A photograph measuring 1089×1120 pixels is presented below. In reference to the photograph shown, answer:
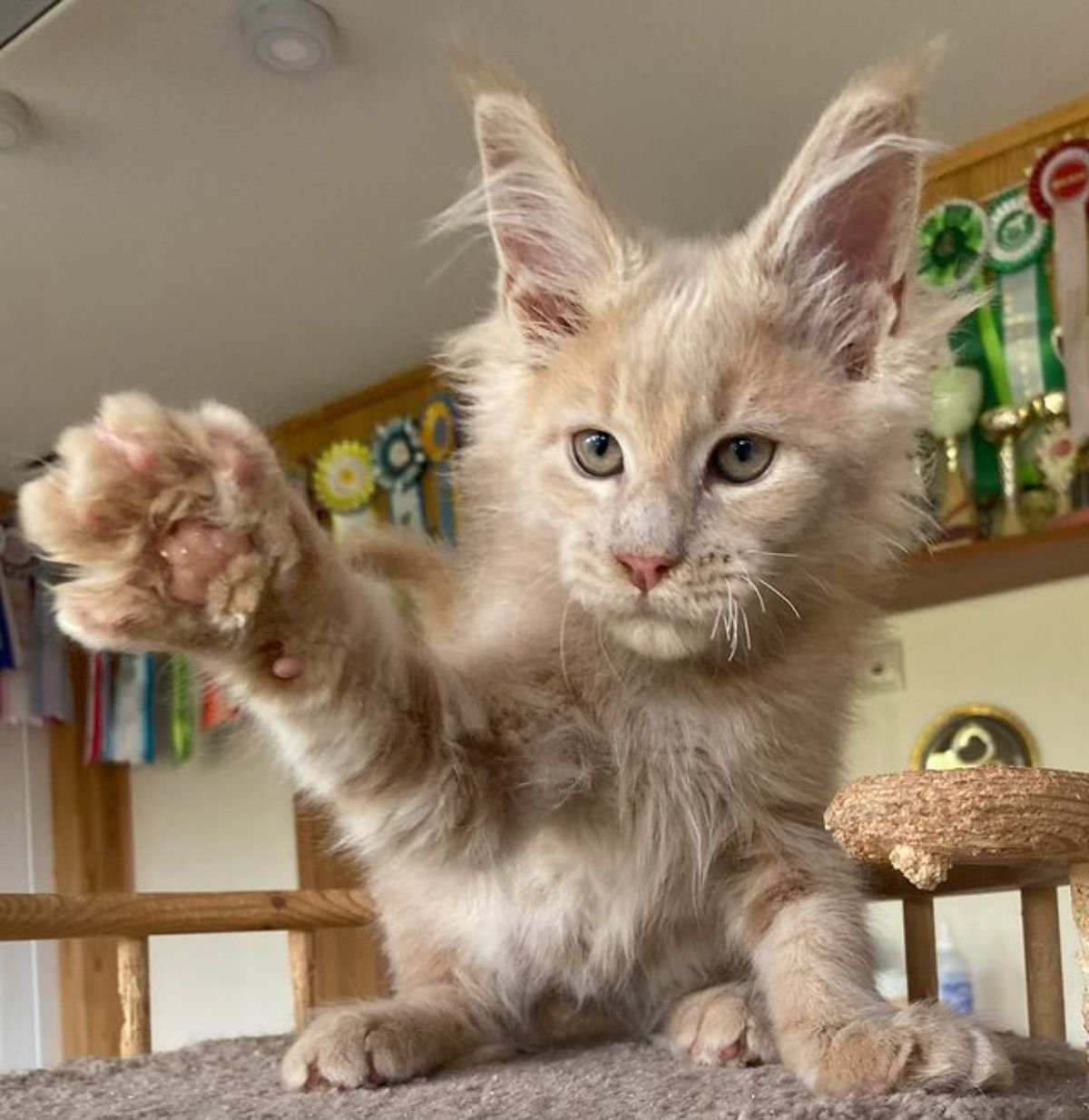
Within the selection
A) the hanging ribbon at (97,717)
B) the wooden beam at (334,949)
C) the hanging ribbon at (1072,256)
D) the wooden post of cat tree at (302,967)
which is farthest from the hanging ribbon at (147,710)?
the hanging ribbon at (1072,256)

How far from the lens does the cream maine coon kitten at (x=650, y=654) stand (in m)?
0.81

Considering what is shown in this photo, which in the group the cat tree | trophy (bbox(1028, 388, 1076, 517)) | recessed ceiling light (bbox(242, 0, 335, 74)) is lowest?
the cat tree

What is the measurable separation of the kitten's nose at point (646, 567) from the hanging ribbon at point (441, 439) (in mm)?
1827

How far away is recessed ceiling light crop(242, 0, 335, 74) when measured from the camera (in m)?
1.68

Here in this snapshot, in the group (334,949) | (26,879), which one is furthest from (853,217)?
(26,879)

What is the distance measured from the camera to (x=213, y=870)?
3430 millimetres

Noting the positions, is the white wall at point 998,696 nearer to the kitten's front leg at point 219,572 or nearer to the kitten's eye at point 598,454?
the kitten's eye at point 598,454

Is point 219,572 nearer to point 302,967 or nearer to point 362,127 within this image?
point 302,967

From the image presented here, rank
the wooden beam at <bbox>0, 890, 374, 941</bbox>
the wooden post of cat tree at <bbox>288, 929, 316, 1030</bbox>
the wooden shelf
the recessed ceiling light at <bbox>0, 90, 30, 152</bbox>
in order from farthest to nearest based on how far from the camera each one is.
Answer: the wooden shelf < the recessed ceiling light at <bbox>0, 90, 30, 152</bbox> < the wooden post of cat tree at <bbox>288, 929, 316, 1030</bbox> < the wooden beam at <bbox>0, 890, 374, 941</bbox>

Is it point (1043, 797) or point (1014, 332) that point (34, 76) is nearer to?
point (1014, 332)

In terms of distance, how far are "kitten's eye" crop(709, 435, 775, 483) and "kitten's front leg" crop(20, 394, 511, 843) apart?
0.25m

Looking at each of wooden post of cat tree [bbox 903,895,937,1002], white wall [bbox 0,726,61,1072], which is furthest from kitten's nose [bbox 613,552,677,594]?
white wall [bbox 0,726,61,1072]

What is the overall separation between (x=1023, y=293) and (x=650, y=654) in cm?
151

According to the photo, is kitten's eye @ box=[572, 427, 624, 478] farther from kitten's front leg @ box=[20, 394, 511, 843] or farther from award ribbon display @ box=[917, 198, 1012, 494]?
award ribbon display @ box=[917, 198, 1012, 494]
